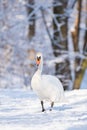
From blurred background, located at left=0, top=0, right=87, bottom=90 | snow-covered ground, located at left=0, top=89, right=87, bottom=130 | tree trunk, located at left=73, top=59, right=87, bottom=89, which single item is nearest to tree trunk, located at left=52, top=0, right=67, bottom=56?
blurred background, located at left=0, top=0, right=87, bottom=90

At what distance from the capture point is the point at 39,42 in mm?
21578

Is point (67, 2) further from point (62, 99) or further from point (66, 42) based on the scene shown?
point (62, 99)

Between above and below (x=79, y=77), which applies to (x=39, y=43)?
below

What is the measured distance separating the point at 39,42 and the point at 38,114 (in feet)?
41.4

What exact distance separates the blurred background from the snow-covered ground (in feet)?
23.3

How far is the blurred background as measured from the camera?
63.0 ft

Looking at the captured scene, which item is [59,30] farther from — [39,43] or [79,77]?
[39,43]

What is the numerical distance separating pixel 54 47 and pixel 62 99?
10.4 m

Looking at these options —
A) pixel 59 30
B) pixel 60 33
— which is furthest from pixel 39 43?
pixel 59 30

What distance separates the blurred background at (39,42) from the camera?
63.0ft

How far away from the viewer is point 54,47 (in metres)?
20.0

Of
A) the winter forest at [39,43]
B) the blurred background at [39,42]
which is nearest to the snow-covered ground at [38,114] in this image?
the winter forest at [39,43]

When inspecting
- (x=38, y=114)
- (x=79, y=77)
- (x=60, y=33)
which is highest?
(x=38, y=114)

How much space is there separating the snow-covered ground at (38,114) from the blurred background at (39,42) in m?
7.11
